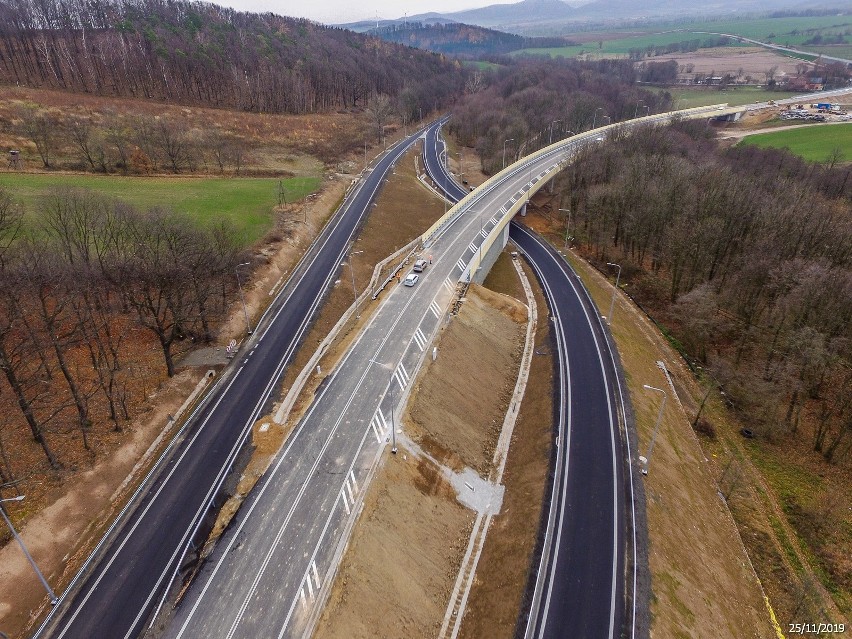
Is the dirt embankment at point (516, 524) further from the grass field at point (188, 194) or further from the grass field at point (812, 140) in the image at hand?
the grass field at point (812, 140)

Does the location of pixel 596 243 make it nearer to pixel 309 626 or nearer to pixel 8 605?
pixel 309 626

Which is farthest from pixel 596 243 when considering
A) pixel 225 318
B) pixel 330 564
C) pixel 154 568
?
pixel 154 568

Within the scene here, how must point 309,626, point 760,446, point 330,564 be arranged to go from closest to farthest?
Result: 1. point 309,626
2. point 330,564
3. point 760,446

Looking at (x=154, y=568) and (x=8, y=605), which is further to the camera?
(x=154, y=568)

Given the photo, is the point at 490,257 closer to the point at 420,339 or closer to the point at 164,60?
the point at 420,339

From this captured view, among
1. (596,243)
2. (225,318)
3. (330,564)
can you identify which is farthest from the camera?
(596,243)

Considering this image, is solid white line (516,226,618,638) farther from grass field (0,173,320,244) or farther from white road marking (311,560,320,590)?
grass field (0,173,320,244)

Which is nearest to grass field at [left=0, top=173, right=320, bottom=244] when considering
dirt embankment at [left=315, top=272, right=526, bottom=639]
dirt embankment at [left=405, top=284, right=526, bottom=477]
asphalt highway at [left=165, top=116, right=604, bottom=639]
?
asphalt highway at [left=165, top=116, right=604, bottom=639]
